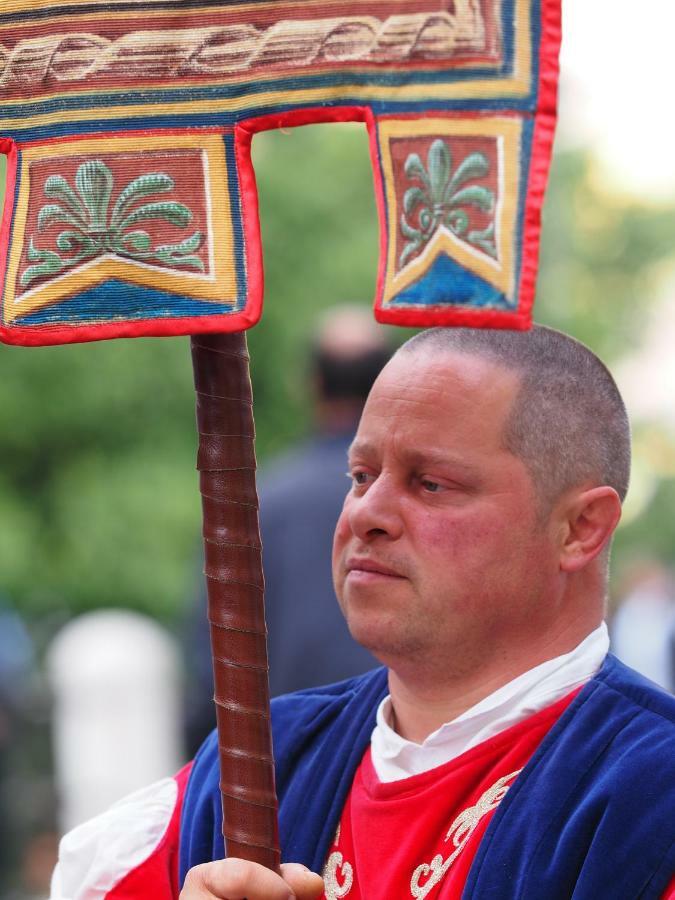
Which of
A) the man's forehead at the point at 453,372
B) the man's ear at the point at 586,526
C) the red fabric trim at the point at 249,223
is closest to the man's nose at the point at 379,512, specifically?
the man's forehead at the point at 453,372

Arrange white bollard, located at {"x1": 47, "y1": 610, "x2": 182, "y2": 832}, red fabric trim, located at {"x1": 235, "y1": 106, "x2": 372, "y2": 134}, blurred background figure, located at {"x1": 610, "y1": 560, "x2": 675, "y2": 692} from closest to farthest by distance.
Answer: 1. red fabric trim, located at {"x1": 235, "y1": 106, "x2": 372, "y2": 134}
2. blurred background figure, located at {"x1": 610, "y1": 560, "x2": 675, "y2": 692}
3. white bollard, located at {"x1": 47, "y1": 610, "x2": 182, "y2": 832}

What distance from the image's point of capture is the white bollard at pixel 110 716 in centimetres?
783

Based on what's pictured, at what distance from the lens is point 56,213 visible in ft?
6.52

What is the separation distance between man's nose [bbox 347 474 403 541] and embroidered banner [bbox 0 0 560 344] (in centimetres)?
39

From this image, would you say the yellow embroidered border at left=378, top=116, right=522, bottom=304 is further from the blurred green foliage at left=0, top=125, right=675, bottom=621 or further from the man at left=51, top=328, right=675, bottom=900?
the blurred green foliage at left=0, top=125, right=675, bottom=621

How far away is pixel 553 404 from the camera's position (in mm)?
2244

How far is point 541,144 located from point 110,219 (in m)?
0.53

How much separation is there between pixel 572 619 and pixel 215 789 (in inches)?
22.3

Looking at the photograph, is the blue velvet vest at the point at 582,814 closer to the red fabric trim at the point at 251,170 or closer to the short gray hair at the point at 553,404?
the short gray hair at the point at 553,404

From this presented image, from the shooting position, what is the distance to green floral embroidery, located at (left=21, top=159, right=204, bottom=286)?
1.96 m

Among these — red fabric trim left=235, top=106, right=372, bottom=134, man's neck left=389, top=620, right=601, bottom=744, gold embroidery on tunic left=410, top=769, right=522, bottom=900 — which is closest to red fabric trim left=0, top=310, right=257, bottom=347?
red fabric trim left=235, top=106, right=372, bottom=134

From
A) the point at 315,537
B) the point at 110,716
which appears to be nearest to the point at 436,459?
the point at 315,537

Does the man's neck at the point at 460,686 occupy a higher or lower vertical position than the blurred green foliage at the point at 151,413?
higher

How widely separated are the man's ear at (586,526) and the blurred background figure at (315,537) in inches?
68.8
